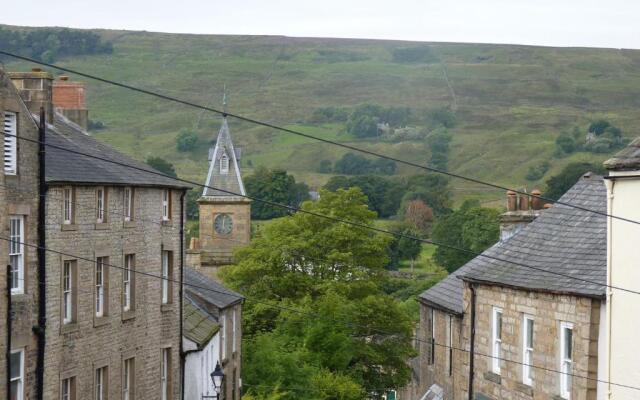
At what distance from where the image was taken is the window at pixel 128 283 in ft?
101

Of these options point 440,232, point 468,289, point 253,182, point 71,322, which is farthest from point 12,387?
point 253,182

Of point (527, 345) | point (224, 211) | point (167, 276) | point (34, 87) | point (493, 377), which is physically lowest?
point (493, 377)

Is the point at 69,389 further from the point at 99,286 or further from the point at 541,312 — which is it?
the point at 541,312

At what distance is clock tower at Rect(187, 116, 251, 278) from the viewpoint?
91.8m

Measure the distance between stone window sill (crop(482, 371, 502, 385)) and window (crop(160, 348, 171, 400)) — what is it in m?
8.01

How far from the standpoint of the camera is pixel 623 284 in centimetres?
2534

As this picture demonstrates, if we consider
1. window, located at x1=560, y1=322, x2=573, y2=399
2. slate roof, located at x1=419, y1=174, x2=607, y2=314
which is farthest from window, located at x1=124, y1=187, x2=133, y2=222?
window, located at x1=560, y1=322, x2=573, y2=399

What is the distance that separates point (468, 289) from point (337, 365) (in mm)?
22137

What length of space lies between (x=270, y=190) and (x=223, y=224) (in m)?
68.6

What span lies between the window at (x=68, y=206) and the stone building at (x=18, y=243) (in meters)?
1.41

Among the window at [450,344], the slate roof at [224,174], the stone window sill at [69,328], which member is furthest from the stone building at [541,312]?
the slate roof at [224,174]

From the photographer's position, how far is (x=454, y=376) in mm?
38031

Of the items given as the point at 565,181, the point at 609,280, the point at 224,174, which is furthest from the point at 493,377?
the point at 565,181

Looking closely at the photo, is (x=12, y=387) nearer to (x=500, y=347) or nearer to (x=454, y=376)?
(x=500, y=347)
